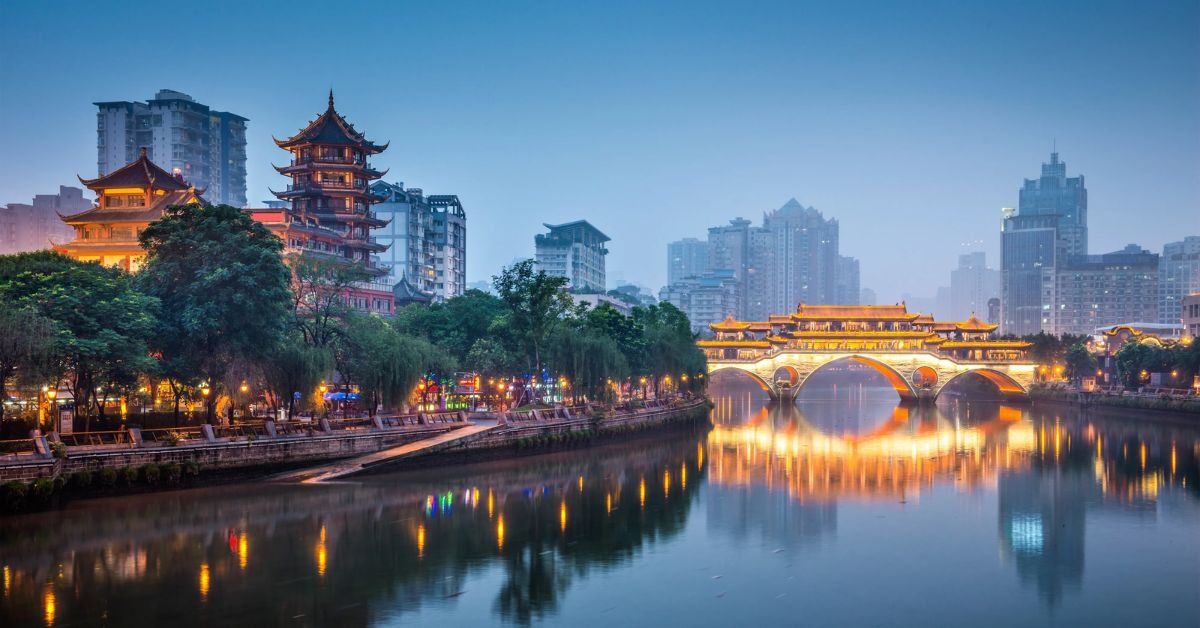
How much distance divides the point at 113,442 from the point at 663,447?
896 inches

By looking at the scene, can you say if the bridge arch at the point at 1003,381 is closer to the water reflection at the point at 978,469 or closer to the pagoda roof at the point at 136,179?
the water reflection at the point at 978,469

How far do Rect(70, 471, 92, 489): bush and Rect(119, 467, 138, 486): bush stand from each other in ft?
2.79

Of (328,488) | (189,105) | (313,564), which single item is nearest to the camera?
(313,564)

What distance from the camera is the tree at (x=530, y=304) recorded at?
134ft

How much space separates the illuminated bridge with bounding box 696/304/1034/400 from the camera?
6938 cm

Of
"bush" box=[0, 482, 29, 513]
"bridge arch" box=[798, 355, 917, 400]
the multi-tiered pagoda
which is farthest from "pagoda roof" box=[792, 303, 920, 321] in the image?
"bush" box=[0, 482, 29, 513]

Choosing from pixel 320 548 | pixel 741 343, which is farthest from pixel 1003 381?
pixel 320 548

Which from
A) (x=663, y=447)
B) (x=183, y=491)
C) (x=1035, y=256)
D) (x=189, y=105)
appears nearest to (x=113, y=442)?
(x=183, y=491)

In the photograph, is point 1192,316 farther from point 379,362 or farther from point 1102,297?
point 1102,297

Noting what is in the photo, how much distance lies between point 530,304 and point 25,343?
20362mm

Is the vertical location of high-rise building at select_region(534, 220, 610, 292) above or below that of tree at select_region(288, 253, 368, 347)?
above

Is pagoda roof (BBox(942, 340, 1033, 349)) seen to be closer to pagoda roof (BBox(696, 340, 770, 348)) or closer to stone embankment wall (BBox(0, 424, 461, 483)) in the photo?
pagoda roof (BBox(696, 340, 770, 348))

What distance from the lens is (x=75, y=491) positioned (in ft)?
77.3

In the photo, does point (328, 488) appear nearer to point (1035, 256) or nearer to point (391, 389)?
point (391, 389)
